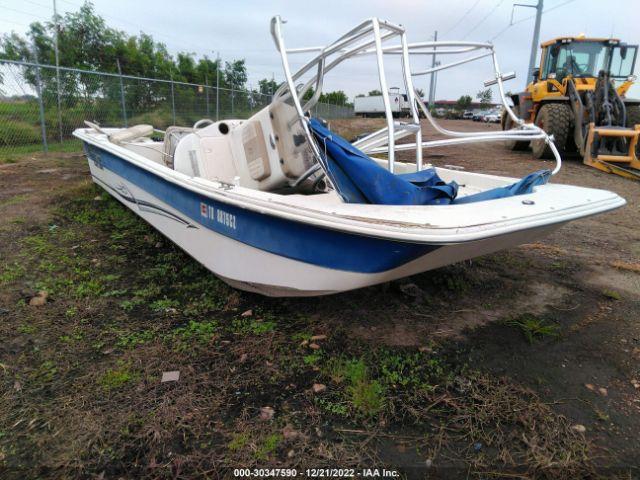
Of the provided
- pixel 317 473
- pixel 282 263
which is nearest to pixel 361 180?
pixel 282 263

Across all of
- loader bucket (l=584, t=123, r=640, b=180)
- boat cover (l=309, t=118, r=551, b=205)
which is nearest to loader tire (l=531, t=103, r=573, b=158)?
loader bucket (l=584, t=123, r=640, b=180)

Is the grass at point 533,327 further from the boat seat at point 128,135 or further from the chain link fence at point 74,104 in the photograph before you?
the chain link fence at point 74,104

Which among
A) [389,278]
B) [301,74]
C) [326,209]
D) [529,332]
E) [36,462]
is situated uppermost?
[301,74]

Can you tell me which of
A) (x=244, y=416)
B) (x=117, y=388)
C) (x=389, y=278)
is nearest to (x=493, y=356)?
(x=389, y=278)

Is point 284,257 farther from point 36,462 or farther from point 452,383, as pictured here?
point 36,462

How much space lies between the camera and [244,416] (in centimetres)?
201

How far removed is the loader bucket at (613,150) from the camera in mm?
8116

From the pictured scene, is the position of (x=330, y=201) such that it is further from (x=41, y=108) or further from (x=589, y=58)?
(x=589, y=58)

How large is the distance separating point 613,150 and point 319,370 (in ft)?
30.1

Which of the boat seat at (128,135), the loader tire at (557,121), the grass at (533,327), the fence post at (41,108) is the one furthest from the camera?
the loader tire at (557,121)

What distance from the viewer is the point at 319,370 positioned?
7.73 feet

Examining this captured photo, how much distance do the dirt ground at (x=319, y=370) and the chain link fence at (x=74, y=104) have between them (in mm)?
6147

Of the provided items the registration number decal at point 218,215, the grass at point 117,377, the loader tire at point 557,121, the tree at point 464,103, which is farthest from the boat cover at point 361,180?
the tree at point 464,103

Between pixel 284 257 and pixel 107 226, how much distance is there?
295 cm
